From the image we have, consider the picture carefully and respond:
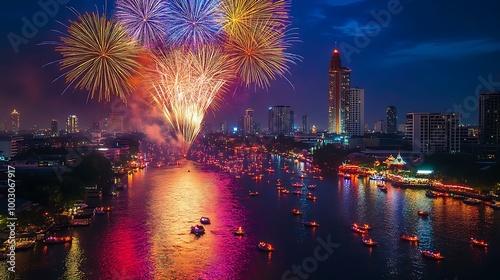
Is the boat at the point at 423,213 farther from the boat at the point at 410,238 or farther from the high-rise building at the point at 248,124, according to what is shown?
the high-rise building at the point at 248,124

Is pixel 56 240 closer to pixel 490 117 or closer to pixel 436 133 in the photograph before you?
pixel 436 133

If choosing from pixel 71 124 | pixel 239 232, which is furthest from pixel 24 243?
pixel 71 124

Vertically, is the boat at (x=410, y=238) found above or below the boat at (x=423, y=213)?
below

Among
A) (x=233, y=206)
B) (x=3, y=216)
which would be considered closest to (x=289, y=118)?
(x=233, y=206)

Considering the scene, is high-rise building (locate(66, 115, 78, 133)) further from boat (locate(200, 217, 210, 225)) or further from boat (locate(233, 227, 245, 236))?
boat (locate(233, 227, 245, 236))

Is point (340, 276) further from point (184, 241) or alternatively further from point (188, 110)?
point (188, 110)

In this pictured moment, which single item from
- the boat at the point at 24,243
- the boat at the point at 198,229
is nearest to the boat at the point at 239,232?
the boat at the point at 198,229

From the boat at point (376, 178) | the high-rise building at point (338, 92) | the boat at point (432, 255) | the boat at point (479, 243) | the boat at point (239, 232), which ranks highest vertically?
the high-rise building at point (338, 92)
